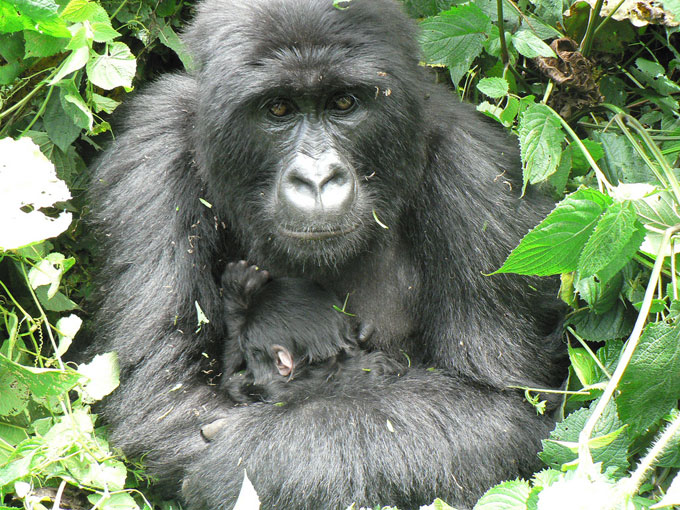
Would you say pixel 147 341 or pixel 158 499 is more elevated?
pixel 147 341

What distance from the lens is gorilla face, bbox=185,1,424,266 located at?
10.8 ft

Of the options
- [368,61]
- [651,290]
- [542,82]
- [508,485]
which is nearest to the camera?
[508,485]

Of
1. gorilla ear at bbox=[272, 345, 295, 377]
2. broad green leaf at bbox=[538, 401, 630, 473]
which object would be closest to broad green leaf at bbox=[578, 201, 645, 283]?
broad green leaf at bbox=[538, 401, 630, 473]

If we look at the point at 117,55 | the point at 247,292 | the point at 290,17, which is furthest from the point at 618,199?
the point at 117,55

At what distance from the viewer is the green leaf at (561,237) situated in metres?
2.68

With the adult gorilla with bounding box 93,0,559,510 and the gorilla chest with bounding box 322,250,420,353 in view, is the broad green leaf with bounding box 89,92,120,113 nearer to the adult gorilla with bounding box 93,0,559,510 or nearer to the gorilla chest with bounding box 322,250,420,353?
the adult gorilla with bounding box 93,0,559,510

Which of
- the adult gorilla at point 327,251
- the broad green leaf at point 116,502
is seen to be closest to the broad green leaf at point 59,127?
the adult gorilla at point 327,251

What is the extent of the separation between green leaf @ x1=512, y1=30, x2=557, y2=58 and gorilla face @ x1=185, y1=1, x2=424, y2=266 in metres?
0.78

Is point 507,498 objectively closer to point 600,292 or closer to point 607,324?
point 600,292

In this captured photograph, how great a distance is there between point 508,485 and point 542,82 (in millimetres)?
2649

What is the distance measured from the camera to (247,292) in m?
3.85

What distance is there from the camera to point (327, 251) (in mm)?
3420

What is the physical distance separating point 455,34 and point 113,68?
169cm

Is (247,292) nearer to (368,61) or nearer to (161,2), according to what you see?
(368,61)
